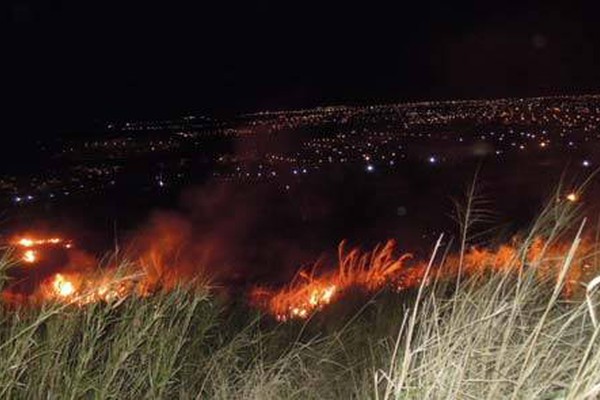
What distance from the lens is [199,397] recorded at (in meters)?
4.41

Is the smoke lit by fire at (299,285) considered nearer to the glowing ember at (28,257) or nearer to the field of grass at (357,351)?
the glowing ember at (28,257)

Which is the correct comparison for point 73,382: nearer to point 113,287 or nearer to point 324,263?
point 113,287

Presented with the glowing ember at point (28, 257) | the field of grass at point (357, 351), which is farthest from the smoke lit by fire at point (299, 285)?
the field of grass at point (357, 351)

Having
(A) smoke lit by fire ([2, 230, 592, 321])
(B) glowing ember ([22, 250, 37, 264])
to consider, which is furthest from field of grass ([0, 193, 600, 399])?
(B) glowing ember ([22, 250, 37, 264])

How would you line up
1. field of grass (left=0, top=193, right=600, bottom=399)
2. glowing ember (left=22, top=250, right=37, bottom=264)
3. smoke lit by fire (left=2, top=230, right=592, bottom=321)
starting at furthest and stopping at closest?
glowing ember (left=22, top=250, right=37, bottom=264) < smoke lit by fire (left=2, top=230, right=592, bottom=321) < field of grass (left=0, top=193, right=600, bottom=399)

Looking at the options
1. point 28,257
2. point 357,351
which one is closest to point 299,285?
point 357,351

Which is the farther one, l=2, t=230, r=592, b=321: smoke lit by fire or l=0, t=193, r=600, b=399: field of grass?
l=2, t=230, r=592, b=321: smoke lit by fire

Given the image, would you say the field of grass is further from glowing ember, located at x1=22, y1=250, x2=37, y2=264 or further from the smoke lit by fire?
glowing ember, located at x1=22, y1=250, x2=37, y2=264

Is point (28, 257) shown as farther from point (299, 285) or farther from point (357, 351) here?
point (299, 285)

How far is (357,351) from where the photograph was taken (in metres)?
5.83

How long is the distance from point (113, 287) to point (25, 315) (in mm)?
552

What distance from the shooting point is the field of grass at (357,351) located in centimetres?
246

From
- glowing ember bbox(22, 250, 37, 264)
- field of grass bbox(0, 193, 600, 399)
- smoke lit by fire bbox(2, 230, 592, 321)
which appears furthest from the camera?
glowing ember bbox(22, 250, 37, 264)

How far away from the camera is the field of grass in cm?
246
